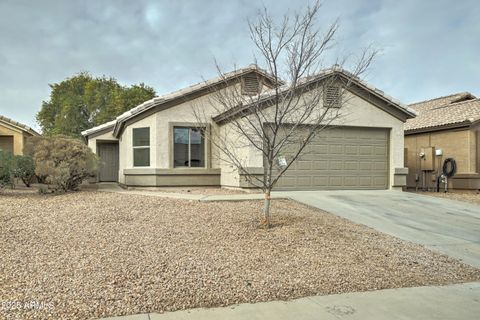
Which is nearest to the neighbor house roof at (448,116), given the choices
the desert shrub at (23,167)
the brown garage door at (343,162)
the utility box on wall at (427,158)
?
the utility box on wall at (427,158)

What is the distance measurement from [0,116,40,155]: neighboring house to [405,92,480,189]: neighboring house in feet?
64.3

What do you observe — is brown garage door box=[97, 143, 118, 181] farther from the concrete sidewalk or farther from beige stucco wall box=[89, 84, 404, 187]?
the concrete sidewalk

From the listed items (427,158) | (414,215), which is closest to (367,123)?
(414,215)

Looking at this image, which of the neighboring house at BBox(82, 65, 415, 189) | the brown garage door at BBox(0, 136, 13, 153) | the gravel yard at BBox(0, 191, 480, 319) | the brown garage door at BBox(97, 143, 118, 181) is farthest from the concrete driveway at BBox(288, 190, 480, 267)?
the brown garage door at BBox(0, 136, 13, 153)

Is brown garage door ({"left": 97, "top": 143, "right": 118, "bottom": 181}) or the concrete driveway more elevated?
brown garage door ({"left": 97, "top": 143, "right": 118, "bottom": 181})

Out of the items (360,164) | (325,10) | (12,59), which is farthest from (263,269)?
(12,59)

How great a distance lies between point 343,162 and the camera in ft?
48.6

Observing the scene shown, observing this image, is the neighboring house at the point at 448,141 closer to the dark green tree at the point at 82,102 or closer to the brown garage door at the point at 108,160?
the brown garage door at the point at 108,160

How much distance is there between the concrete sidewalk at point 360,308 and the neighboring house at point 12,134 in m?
19.0

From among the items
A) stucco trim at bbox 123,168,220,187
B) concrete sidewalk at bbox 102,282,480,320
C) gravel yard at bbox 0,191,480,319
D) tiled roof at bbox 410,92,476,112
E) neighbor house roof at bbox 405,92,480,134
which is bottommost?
concrete sidewalk at bbox 102,282,480,320

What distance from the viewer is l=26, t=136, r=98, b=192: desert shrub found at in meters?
12.8

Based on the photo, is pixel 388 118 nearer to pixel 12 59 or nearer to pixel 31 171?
pixel 31 171

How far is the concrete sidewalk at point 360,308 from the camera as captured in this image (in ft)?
15.0

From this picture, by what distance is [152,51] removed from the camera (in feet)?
55.1
